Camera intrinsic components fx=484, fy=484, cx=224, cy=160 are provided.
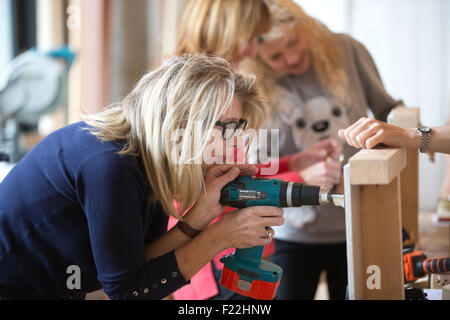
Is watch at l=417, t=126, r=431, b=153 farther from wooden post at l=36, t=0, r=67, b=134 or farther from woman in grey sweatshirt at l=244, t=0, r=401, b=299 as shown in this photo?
wooden post at l=36, t=0, r=67, b=134

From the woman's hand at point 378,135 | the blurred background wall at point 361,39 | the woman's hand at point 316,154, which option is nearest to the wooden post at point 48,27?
the blurred background wall at point 361,39

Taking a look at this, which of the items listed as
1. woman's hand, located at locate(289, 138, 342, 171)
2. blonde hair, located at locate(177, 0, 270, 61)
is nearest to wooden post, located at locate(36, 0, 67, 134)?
blonde hair, located at locate(177, 0, 270, 61)

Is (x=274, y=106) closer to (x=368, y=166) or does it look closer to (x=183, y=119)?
(x=183, y=119)

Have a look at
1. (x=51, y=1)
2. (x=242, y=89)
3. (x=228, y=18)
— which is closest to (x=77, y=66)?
(x=51, y=1)

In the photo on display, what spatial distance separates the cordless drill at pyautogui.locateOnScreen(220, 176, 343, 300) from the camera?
90 cm

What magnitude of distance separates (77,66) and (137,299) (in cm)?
235

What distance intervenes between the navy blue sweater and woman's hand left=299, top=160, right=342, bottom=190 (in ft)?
1.72

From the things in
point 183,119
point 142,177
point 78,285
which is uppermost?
point 183,119

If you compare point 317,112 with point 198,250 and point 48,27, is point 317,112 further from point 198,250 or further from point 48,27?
point 48,27

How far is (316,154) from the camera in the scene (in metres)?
1.38

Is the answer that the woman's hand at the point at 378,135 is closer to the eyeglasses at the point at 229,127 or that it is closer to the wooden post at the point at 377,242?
the wooden post at the point at 377,242

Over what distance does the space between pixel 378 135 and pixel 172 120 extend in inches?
14.4

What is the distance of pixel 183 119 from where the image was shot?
91 centimetres

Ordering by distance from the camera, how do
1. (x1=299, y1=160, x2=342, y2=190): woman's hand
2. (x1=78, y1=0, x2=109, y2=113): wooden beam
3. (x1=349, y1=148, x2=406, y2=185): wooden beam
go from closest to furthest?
(x1=349, y1=148, x2=406, y2=185): wooden beam < (x1=299, y1=160, x2=342, y2=190): woman's hand < (x1=78, y1=0, x2=109, y2=113): wooden beam
